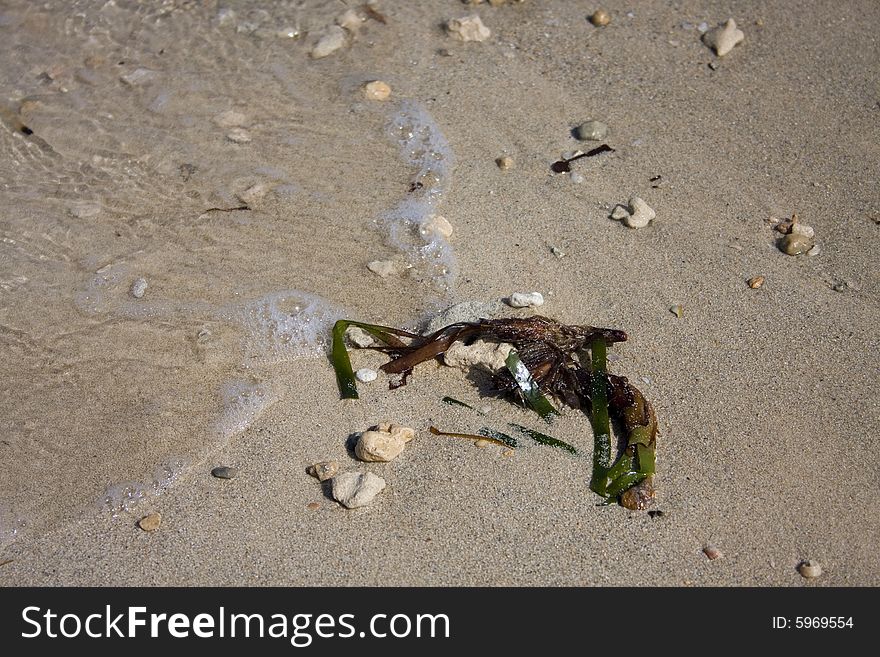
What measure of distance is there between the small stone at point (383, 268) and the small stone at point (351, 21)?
5.25 ft

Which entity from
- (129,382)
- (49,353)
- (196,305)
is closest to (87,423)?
(129,382)

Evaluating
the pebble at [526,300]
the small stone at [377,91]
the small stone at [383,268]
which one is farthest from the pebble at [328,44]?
the pebble at [526,300]

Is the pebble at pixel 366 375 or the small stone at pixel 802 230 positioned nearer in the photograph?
the pebble at pixel 366 375

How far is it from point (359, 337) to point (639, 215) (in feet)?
3.84

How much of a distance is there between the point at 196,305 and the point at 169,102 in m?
1.32

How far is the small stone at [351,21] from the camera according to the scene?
4121mm

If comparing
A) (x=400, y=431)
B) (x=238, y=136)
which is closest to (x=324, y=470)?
(x=400, y=431)

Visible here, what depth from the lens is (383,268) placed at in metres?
3.08

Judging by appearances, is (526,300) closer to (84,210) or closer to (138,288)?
(138,288)

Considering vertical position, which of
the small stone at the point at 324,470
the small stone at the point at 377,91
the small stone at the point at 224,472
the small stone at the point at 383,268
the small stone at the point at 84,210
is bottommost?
the small stone at the point at 84,210

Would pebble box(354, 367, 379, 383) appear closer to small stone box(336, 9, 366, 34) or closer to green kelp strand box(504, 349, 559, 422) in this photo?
green kelp strand box(504, 349, 559, 422)

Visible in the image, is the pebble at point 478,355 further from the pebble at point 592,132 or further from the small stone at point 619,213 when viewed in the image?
the pebble at point 592,132

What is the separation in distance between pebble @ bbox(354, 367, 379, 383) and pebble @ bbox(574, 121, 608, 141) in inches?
57.8

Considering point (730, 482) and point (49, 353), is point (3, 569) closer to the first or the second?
point (49, 353)
